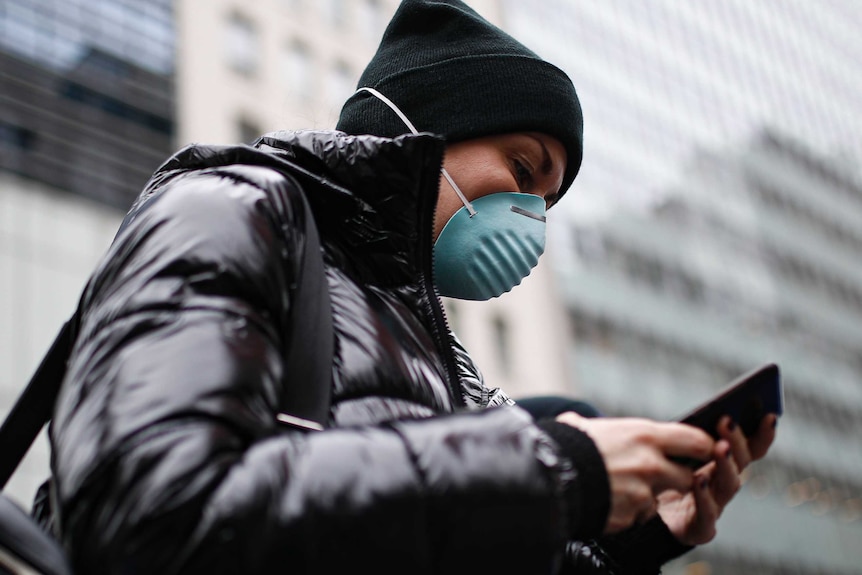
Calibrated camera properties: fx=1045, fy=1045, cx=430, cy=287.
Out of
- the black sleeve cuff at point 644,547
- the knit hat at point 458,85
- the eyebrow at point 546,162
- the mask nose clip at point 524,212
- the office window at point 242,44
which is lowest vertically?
the office window at point 242,44

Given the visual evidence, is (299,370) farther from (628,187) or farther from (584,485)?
(628,187)

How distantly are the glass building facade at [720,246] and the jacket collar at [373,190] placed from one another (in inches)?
1072

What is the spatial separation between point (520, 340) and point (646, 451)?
25.8 meters

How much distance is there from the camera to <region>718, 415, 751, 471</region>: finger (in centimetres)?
144

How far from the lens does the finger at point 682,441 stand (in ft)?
4.25

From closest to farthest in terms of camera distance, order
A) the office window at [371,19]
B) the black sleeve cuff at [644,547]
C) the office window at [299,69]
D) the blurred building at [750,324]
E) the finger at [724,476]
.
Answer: the finger at [724,476]
the black sleeve cuff at [644,547]
the office window at [299,69]
the office window at [371,19]
the blurred building at [750,324]

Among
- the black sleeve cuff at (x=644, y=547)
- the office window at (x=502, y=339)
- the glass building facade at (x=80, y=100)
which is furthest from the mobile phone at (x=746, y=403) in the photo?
the office window at (x=502, y=339)

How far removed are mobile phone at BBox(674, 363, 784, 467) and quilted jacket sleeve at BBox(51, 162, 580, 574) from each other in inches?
12.8

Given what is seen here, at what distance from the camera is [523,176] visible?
2.35 metres

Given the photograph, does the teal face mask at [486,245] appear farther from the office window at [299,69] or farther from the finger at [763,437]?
the office window at [299,69]

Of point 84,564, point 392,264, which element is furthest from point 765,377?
point 84,564

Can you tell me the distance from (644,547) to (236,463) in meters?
1.17

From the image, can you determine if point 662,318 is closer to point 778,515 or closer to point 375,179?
point 778,515

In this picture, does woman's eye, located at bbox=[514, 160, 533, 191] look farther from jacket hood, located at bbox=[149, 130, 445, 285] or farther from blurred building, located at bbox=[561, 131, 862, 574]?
blurred building, located at bbox=[561, 131, 862, 574]
